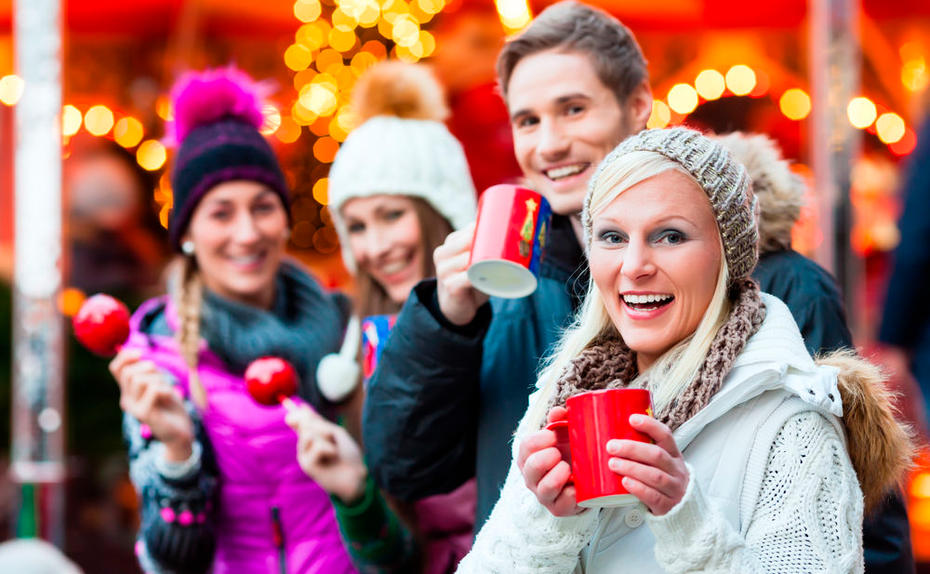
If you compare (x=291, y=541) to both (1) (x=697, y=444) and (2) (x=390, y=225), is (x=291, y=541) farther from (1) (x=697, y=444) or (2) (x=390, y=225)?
(1) (x=697, y=444)

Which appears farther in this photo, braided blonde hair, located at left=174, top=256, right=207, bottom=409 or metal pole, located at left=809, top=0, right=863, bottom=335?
metal pole, located at left=809, top=0, right=863, bottom=335

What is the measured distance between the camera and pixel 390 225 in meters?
3.20

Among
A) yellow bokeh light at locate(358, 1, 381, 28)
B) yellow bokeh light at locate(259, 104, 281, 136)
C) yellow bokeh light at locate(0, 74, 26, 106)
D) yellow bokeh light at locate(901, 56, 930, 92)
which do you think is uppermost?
yellow bokeh light at locate(0, 74, 26, 106)

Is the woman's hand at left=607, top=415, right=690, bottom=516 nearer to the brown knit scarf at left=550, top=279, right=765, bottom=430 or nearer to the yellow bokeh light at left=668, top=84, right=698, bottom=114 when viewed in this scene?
the brown knit scarf at left=550, top=279, right=765, bottom=430

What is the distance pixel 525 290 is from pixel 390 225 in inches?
42.5

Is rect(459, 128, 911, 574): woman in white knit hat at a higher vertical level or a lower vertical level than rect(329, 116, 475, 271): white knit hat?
lower

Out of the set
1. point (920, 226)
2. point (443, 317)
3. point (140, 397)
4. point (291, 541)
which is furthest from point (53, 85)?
point (920, 226)

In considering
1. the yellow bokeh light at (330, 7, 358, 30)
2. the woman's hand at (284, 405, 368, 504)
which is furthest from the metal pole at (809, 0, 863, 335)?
the yellow bokeh light at (330, 7, 358, 30)

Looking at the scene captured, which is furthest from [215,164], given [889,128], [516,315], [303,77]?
[889,128]

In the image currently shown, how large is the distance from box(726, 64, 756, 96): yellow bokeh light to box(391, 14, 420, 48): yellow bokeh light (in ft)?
6.96

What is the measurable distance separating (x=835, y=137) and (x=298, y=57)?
4.02 metres

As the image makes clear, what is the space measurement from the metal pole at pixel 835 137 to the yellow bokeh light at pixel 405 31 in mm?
2687

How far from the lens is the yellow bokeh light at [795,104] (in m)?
6.79

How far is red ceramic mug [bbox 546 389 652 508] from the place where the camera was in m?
1.58
